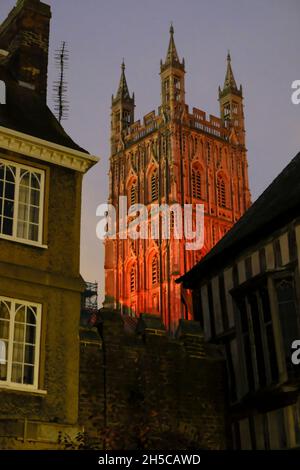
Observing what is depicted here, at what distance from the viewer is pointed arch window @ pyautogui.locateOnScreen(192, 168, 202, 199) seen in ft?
300

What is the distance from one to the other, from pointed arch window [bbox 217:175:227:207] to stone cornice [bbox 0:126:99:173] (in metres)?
75.5

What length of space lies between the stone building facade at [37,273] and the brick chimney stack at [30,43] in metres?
0.54

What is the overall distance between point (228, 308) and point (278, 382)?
10.2 feet

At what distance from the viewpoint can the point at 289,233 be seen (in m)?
18.8

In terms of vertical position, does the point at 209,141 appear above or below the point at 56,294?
above

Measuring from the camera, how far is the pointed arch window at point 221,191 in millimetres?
93875

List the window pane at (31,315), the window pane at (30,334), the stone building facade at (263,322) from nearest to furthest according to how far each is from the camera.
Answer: the window pane at (30,334) < the window pane at (31,315) < the stone building facade at (263,322)

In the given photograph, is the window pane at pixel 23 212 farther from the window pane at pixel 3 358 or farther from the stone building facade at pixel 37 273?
the window pane at pixel 3 358

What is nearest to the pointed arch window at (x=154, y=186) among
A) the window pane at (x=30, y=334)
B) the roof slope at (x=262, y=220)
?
the roof slope at (x=262, y=220)

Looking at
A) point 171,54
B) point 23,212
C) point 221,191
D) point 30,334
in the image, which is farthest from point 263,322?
point 171,54
